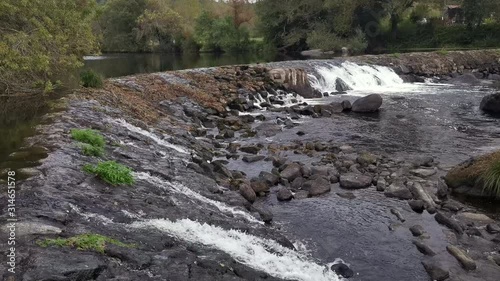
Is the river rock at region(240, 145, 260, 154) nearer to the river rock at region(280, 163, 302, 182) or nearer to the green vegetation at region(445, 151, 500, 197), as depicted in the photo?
the river rock at region(280, 163, 302, 182)

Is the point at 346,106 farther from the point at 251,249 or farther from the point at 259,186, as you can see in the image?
the point at 251,249

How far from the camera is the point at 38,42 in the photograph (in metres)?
16.1

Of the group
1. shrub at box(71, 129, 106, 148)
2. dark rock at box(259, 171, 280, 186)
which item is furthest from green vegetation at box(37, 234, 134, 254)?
dark rock at box(259, 171, 280, 186)

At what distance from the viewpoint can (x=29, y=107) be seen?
50.4 ft

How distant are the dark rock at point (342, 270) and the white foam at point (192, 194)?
2.34 m

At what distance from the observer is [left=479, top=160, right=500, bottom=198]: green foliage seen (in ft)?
38.0

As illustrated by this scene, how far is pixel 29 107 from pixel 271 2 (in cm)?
5050

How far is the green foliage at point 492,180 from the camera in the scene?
38.0 ft

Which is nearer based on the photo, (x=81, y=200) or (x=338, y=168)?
(x=81, y=200)

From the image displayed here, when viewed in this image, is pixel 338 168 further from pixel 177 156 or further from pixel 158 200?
pixel 158 200

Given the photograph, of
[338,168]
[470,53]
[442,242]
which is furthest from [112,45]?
[442,242]

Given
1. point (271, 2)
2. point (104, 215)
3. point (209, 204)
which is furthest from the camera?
point (271, 2)

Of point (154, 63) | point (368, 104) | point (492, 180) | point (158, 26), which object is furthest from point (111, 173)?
point (158, 26)

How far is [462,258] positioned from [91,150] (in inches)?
340
